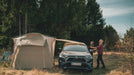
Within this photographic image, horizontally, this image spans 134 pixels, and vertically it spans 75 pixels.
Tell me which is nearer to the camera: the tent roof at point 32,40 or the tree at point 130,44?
the tree at point 130,44

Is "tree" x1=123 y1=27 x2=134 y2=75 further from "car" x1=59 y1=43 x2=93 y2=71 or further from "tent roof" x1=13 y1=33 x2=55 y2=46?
"tent roof" x1=13 y1=33 x2=55 y2=46

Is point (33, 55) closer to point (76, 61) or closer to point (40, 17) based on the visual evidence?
point (76, 61)

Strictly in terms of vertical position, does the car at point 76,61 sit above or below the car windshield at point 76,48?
below

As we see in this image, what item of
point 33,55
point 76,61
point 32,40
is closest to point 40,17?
point 32,40

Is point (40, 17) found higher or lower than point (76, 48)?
higher

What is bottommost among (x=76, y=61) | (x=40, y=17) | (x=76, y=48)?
(x=76, y=61)

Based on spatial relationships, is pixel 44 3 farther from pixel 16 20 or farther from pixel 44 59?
pixel 44 59

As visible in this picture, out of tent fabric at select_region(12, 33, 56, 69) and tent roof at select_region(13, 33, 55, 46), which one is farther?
tent fabric at select_region(12, 33, 56, 69)

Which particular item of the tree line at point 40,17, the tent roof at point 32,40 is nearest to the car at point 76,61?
the tent roof at point 32,40

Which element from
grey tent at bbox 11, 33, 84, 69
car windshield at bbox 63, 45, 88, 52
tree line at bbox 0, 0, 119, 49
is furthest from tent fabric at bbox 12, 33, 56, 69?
tree line at bbox 0, 0, 119, 49

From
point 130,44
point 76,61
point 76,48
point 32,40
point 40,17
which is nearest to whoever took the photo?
point 130,44

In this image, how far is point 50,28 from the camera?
15133 mm

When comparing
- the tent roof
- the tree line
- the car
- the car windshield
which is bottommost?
the car

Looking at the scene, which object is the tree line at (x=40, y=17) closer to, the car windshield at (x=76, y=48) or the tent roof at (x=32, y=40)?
the tent roof at (x=32, y=40)
